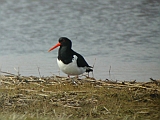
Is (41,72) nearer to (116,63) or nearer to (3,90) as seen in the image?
(116,63)

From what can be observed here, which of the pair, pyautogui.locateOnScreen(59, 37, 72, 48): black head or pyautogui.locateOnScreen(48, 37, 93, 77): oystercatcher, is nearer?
pyautogui.locateOnScreen(48, 37, 93, 77): oystercatcher

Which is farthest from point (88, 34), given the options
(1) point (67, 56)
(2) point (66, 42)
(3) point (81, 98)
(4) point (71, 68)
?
(3) point (81, 98)

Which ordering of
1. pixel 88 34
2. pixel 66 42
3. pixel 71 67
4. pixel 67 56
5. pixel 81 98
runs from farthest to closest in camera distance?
pixel 88 34, pixel 66 42, pixel 67 56, pixel 71 67, pixel 81 98

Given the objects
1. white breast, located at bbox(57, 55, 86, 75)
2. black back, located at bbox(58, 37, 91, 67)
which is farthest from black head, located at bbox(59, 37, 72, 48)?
white breast, located at bbox(57, 55, 86, 75)

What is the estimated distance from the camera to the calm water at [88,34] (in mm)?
13375

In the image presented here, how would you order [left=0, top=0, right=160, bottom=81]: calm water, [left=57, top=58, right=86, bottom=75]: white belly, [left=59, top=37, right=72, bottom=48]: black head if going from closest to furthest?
[left=57, top=58, right=86, bottom=75]: white belly, [left=59, top=37, right=72, bottom=48]: black head, [left=0, top=0, right=160, bottom=81]: calm water

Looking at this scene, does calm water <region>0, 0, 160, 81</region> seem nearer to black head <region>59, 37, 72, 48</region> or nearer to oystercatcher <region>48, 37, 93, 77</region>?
black head <region>59, 37, 72, 48</region>

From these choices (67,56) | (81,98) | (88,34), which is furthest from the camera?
(88,34)

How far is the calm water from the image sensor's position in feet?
43.9

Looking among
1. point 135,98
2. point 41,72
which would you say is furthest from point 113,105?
point 41,72

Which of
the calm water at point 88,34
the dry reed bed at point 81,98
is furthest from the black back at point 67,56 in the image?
the calm water at point 88,34

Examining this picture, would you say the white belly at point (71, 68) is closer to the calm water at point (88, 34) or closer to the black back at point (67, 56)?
the black back at point (67, 56)

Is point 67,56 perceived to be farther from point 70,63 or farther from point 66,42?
point 66,42

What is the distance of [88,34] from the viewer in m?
17.3
